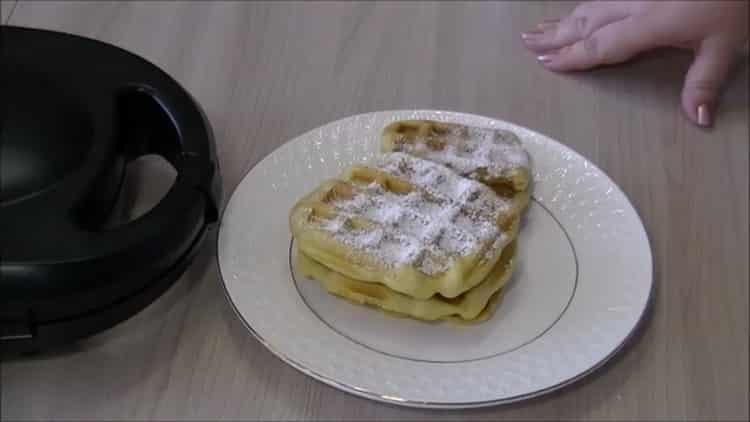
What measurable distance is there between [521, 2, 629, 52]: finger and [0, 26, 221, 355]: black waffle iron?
0.46 m

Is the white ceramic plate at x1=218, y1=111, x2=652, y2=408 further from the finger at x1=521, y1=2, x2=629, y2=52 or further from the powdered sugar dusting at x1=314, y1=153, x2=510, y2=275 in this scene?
the finger at x1=521, y1=2, x2=629, y2=52

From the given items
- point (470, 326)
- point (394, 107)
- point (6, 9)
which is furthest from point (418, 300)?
point (6, 9)

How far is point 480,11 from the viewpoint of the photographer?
3.38ft

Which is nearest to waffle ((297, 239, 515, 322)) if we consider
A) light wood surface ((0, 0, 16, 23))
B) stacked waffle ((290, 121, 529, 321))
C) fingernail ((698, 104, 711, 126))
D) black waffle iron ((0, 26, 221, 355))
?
stacked waffle ((290, 121, 529, 321))

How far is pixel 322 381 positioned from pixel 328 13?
1.80 feet

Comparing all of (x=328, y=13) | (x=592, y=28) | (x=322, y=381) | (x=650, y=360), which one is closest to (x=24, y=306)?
(x=322, y=381)

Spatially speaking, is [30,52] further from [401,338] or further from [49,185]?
[401,338]

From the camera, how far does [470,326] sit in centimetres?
64

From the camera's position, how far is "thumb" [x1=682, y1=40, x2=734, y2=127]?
2.90 feet

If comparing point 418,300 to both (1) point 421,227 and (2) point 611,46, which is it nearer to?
(1) point 421,227

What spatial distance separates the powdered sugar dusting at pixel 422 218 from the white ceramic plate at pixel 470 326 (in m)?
0.05

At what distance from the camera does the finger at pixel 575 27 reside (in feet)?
3.17

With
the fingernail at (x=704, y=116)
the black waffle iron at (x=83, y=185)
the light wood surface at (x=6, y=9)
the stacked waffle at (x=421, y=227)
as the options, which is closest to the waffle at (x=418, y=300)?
the stacked waffle at (x=421, y=227)

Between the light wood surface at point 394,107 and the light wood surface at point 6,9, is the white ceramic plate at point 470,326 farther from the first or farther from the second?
the light wood surface at point 6,9
